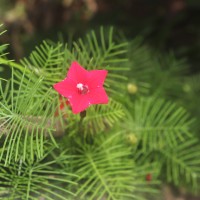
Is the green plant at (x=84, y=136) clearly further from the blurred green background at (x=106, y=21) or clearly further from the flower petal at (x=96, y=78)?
the blurred green background at (x=106, y=21)

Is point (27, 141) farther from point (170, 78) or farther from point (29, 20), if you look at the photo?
point (29, 20)

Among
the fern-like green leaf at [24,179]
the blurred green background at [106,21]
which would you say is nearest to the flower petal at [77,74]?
the fern-like green leaf at [24,179]

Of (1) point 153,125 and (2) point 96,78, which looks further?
(1) point 153,125

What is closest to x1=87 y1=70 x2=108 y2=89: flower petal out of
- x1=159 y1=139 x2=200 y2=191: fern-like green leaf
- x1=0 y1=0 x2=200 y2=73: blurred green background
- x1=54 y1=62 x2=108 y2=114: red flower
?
x1=54 y1=62 x2=108 y2=114: red flower

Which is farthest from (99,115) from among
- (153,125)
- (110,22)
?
(110,22)

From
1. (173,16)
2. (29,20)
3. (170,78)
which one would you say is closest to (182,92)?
(170,78)

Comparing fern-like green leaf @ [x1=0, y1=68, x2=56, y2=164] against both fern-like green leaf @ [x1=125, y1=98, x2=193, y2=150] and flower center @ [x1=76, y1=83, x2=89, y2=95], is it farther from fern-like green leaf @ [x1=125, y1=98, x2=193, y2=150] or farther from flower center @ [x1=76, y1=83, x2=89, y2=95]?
fern-like green leaf @ [x1=125, y1=98, x2=193, y2=150]

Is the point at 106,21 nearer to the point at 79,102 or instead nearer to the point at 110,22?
the point at 110,22
